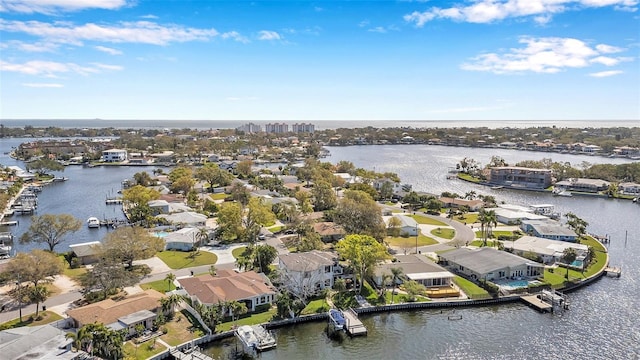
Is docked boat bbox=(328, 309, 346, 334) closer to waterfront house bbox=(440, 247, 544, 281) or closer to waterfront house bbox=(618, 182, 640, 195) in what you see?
waterfront house bbox=(440, 247, 544, 281)

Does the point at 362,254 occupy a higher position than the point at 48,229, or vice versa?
the point at 362,254

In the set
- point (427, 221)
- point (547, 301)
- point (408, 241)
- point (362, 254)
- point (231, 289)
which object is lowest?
point (547, 301)

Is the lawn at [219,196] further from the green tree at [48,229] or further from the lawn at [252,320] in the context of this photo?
the lawn at [252,320]

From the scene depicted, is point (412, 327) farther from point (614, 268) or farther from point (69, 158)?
point (69, 158)

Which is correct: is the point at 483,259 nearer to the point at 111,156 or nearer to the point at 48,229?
the point at 48,229

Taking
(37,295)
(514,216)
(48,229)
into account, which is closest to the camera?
(37,295)

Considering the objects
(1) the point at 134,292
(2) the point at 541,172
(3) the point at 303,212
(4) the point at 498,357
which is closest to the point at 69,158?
(3) the point at 303,212

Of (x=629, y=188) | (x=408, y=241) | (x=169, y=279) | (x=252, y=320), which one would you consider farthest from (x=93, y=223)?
(x=629, y=188)
